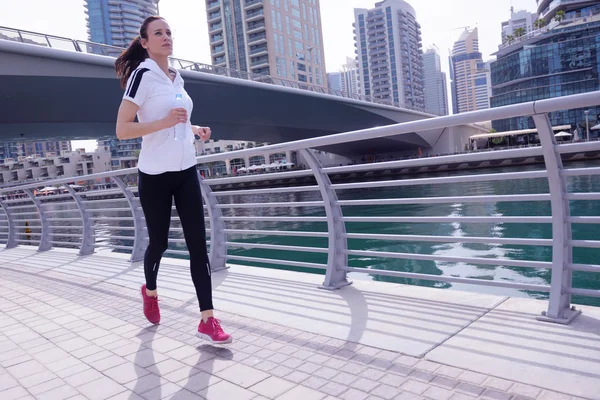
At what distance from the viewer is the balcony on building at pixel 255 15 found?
85850mm

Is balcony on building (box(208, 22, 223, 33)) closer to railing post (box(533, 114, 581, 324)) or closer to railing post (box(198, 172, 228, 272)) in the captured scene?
railing post (box(198, 172, 228, 272))

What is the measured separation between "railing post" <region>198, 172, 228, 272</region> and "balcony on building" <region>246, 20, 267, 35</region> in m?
86.8

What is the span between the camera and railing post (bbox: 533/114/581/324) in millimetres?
2510

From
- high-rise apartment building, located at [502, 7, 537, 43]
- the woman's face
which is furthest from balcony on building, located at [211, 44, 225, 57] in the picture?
high-rise apartment building, located at [502, 7, 537, 43]

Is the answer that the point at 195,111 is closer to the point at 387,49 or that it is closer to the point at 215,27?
the point at 215,27

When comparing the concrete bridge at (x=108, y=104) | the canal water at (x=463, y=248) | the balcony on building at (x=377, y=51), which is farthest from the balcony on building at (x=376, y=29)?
the canal water at (x=463, y=248)

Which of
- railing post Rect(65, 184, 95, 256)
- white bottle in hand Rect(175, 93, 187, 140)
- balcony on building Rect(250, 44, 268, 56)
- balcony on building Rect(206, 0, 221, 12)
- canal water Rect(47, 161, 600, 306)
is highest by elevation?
balcony on building Rect(206, 0, 221, 12)

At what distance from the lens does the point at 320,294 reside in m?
3.69

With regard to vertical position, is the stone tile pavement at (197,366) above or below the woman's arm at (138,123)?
below

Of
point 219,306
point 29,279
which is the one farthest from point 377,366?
point 29,279

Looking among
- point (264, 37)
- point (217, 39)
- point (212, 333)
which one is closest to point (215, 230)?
point (212, 333)

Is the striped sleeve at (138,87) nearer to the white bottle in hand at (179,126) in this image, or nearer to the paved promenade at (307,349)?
the white bottle in hand at (179,126)

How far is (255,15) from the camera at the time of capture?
87125 millimetres

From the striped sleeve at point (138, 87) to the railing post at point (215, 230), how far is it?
6.20 ft
